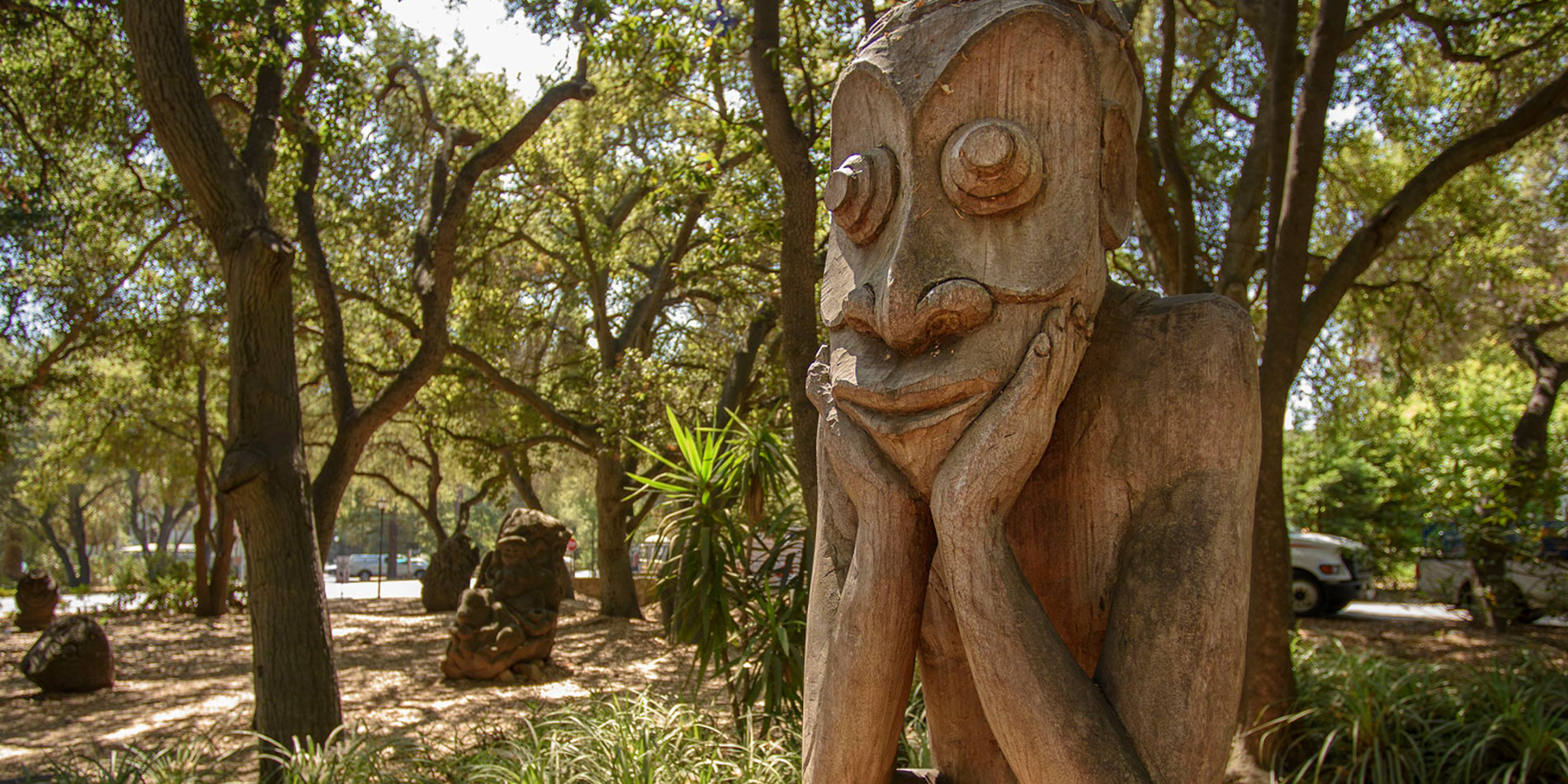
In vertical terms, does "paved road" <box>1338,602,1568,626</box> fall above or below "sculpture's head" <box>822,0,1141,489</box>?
below

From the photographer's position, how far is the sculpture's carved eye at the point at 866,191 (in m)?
1.84

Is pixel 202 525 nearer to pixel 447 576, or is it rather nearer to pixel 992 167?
pixel 447 576

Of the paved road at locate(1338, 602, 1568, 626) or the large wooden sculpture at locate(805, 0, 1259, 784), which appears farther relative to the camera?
the paved road at locate(1338, 602, 1568, 626)

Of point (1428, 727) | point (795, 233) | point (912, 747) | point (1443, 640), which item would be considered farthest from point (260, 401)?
point (1443, 640)

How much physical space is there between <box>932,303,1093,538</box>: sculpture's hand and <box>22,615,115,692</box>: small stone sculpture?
468 inches

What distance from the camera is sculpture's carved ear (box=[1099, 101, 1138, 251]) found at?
184 cm

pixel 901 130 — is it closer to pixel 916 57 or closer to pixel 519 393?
pixel 916 57

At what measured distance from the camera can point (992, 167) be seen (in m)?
1.70

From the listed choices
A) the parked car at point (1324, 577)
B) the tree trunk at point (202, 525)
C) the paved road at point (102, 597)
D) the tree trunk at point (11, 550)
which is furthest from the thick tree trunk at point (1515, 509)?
the tree trunk at point (11, 550)

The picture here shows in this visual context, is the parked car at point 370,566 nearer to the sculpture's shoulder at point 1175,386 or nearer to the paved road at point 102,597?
the paved road at point 102,597

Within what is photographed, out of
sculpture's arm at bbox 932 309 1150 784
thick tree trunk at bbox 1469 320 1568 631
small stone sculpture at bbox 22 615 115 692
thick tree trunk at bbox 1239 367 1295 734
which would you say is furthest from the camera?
small stone sculpture at bbox 22 615 115 692

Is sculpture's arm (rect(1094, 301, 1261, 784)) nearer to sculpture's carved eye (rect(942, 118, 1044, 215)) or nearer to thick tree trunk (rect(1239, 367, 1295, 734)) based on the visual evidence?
sculpture's carved eye (rect(942, 118, 1044, 215))

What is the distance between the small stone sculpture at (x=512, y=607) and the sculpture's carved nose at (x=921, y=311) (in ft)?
33.3

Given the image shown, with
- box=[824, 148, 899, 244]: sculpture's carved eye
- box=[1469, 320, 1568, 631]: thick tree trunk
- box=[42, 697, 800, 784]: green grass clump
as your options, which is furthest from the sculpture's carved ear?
box=[1469, 320, 1568, 631]: thick tree trunk
